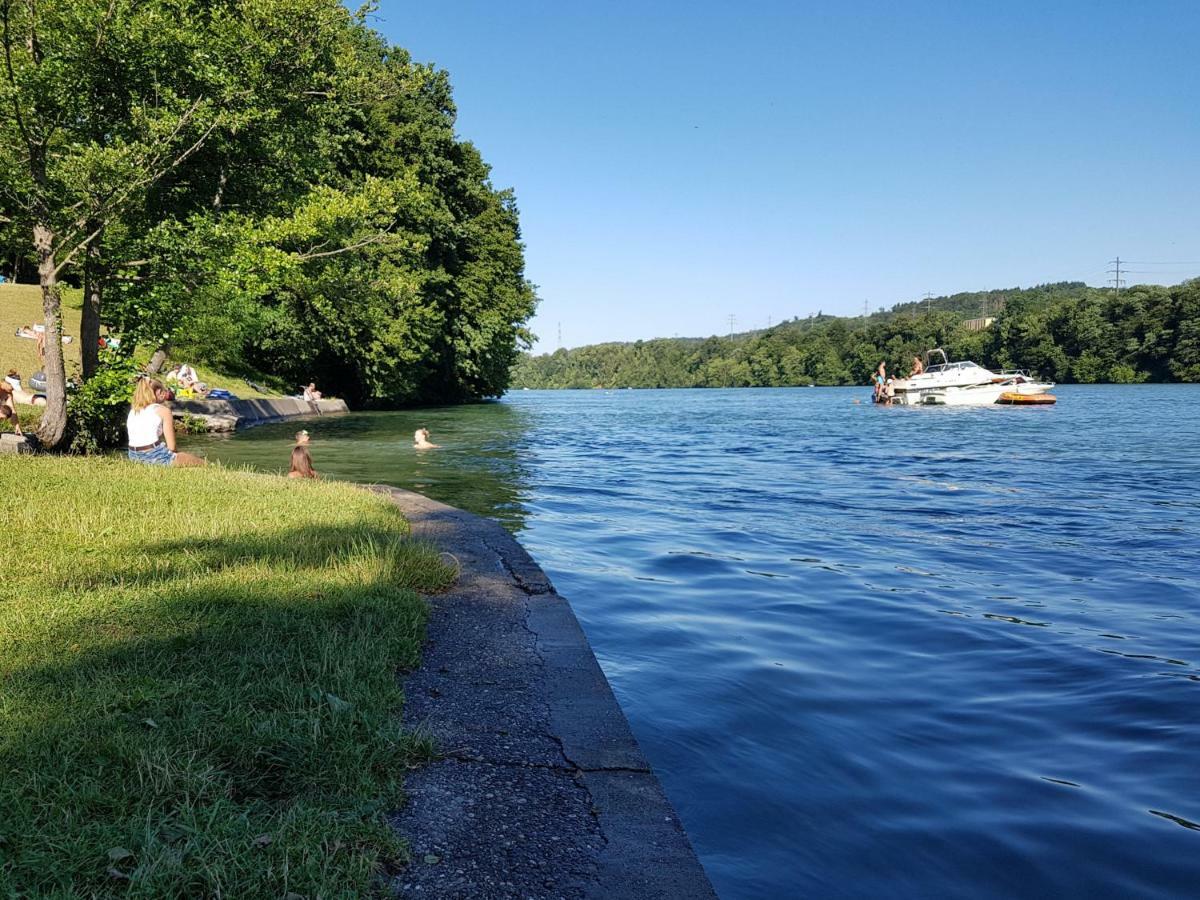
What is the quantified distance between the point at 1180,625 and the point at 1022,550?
11.6 feet

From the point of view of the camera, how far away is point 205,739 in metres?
3.74

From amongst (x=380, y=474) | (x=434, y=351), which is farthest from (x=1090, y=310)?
(x=380, y=474)

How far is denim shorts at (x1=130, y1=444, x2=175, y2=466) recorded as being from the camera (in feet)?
45.4

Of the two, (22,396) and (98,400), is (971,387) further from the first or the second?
(98,400)

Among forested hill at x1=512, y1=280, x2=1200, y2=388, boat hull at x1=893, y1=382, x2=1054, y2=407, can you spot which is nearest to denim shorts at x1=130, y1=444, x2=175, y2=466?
boat hull at x1=893, y1=382, x2=1054, y2=407

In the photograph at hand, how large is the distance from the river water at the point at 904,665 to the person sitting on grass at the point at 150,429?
459 cm

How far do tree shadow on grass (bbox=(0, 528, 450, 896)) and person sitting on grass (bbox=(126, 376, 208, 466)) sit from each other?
8.26 m

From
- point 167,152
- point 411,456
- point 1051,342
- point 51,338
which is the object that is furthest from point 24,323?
point 1051,342

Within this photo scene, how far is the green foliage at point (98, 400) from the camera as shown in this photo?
15.0m

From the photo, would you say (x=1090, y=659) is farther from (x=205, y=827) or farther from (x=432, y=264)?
(x=432, y=264)

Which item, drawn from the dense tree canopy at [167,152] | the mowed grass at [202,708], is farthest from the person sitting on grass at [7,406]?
the mowed grass at [202,708]

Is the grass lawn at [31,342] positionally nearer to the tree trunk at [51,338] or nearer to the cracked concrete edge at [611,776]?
the tree trunk at [51,338]

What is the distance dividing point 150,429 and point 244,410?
21.0 meters

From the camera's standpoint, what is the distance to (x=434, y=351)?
50656 millimetres
